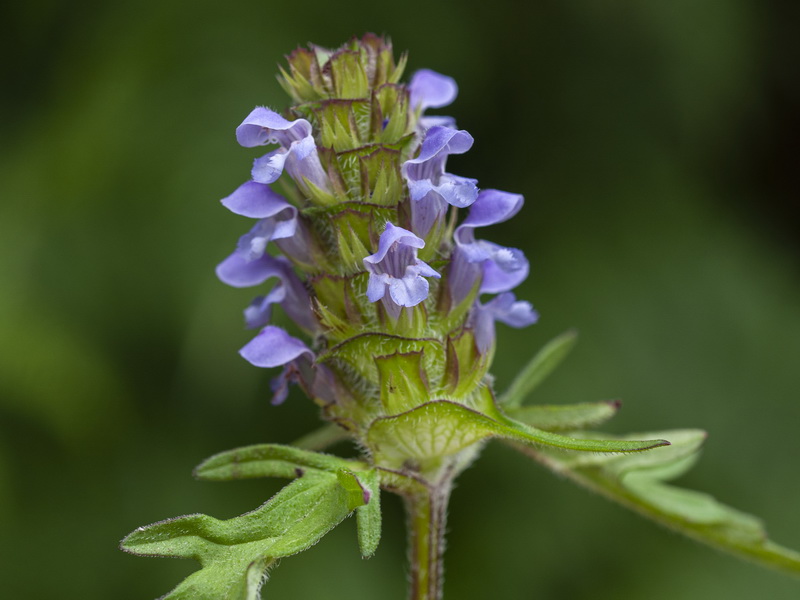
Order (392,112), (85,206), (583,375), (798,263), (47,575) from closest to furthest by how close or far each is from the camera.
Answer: (392,112), (47,575), (85,206), (583,375), (798,263)

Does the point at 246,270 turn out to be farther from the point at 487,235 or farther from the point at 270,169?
the point at 487,235

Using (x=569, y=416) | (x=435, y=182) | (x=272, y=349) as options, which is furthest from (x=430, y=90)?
(x=569, y=416)

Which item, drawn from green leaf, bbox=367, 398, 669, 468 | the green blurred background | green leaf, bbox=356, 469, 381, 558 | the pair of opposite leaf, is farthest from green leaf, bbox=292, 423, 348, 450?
the green blurred background

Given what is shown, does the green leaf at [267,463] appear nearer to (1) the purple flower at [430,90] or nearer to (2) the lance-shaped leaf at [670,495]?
(2) the lance-shaped leaf at [670,495]

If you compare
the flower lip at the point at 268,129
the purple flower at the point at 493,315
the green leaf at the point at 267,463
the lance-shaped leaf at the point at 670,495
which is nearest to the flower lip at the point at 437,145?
the flower lip at the point at 268,129

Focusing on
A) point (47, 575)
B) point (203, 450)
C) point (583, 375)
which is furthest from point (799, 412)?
point (47, 575)

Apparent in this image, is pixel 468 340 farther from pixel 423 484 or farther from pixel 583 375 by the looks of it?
pixel 583 375

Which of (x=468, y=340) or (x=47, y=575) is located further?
(x=47, y=575)
